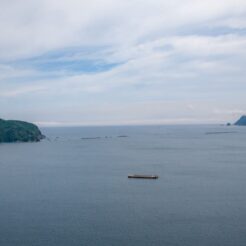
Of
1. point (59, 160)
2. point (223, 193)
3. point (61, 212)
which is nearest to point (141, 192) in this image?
point (223, 193)

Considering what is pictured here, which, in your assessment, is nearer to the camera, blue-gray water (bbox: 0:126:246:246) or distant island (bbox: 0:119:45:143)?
blue-gray water (bbox: 0:126:246:246)

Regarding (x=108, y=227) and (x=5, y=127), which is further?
(x=5, y=127)

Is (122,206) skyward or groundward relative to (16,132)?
groundward

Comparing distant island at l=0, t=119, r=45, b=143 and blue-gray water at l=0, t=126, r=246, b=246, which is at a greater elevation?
distant island at l=0, t=119, r=45, b=143

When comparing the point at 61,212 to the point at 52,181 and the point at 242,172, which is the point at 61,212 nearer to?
the point at 52,181

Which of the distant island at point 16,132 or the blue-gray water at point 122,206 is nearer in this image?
the blue-gray water at point 122,206

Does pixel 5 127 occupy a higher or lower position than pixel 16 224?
higher

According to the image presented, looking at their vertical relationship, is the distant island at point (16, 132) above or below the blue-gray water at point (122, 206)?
above

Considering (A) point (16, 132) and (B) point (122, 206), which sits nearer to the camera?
(B) point (122, 206)
